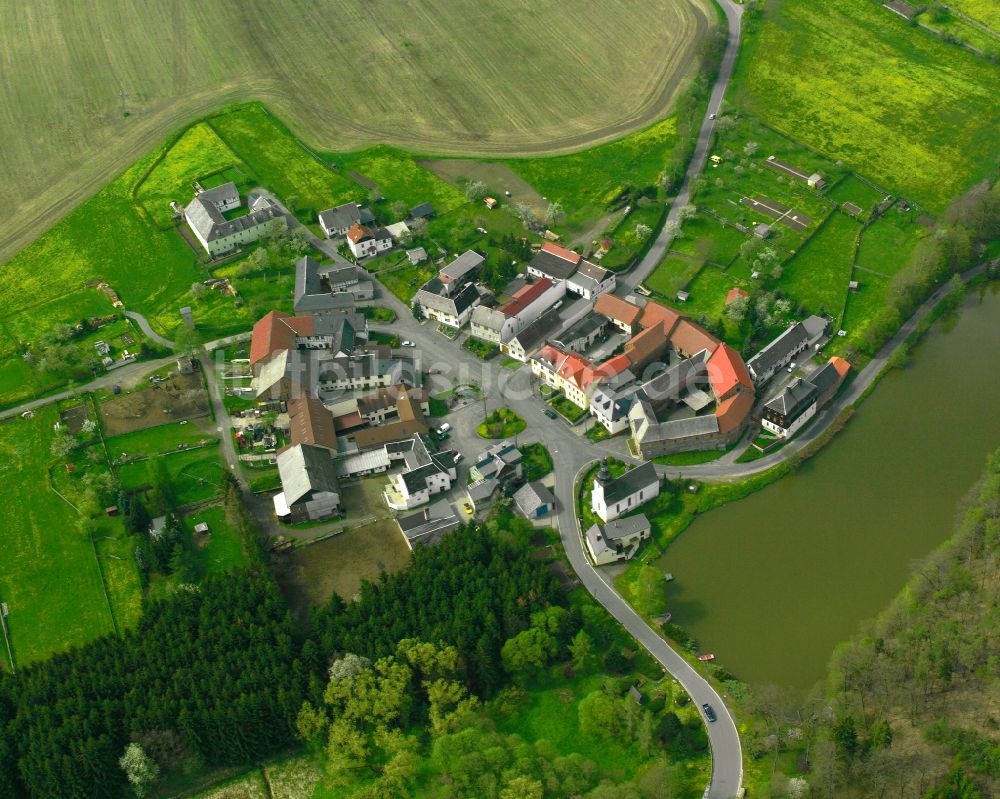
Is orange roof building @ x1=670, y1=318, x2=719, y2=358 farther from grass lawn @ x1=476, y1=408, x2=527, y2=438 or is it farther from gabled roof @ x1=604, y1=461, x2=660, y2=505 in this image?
grass lawn @ x1=476, y1=408, x2=527, y2=438

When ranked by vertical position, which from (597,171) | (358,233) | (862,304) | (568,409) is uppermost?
(597,171)

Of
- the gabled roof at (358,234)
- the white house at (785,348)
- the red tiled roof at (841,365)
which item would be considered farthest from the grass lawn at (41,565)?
the red tiled roof at (841,365)

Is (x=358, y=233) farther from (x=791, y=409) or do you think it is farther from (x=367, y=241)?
(x=791, y=409)

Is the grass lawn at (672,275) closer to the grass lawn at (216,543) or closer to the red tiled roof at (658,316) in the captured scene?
the red tiled roof at (658,316)

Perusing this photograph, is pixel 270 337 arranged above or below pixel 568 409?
above

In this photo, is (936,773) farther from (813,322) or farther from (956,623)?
(813,322)

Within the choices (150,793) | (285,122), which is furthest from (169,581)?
(285,122)

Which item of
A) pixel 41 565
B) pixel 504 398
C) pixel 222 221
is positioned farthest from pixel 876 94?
pixel 41 565
